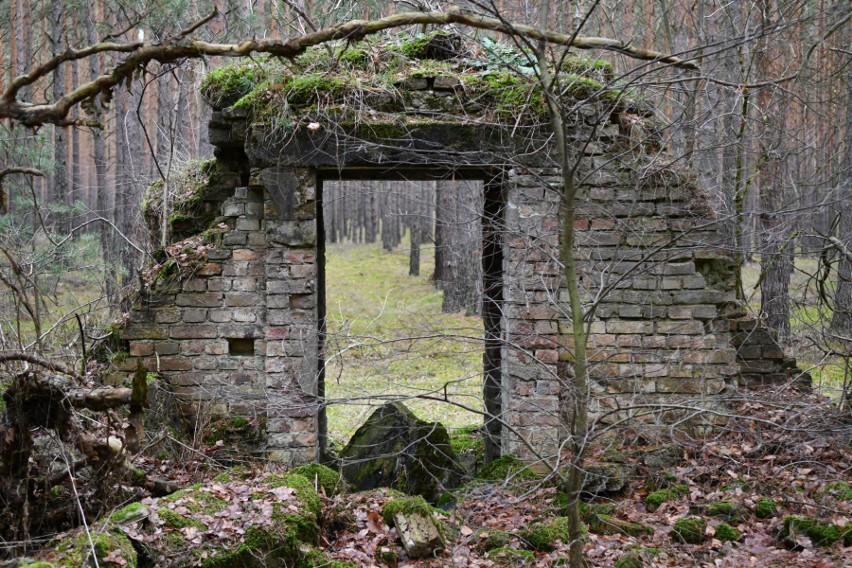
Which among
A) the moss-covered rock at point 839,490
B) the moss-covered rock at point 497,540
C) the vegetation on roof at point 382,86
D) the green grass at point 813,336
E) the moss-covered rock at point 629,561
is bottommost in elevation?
the moss-covered rock at point 497,540

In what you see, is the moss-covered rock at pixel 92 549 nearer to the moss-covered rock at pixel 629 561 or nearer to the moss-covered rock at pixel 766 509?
the moss-covered rock at pixel 629 561

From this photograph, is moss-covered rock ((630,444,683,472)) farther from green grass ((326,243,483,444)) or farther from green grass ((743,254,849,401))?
green grass ((326,243,483,444))

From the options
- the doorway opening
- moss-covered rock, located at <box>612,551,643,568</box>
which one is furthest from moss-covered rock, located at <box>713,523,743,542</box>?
the doorway opening

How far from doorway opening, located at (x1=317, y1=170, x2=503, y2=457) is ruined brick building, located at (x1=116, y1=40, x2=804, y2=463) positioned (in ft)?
0.90

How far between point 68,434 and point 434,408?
582cm

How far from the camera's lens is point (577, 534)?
334 cm

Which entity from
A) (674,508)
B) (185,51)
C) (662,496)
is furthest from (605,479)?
(185,51)

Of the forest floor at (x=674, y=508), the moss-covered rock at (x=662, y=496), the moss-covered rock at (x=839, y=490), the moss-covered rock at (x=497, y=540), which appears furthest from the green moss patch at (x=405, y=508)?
the moss-covered rock at (x=839, y=490)

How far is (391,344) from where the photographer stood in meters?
5.61

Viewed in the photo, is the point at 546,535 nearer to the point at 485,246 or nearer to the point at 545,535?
the point at 545,535

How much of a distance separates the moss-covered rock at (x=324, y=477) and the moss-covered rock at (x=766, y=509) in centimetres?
286

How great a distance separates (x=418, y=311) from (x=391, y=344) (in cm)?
857

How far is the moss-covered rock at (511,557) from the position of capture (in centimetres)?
401

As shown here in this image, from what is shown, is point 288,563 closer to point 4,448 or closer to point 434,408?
point 4,448
